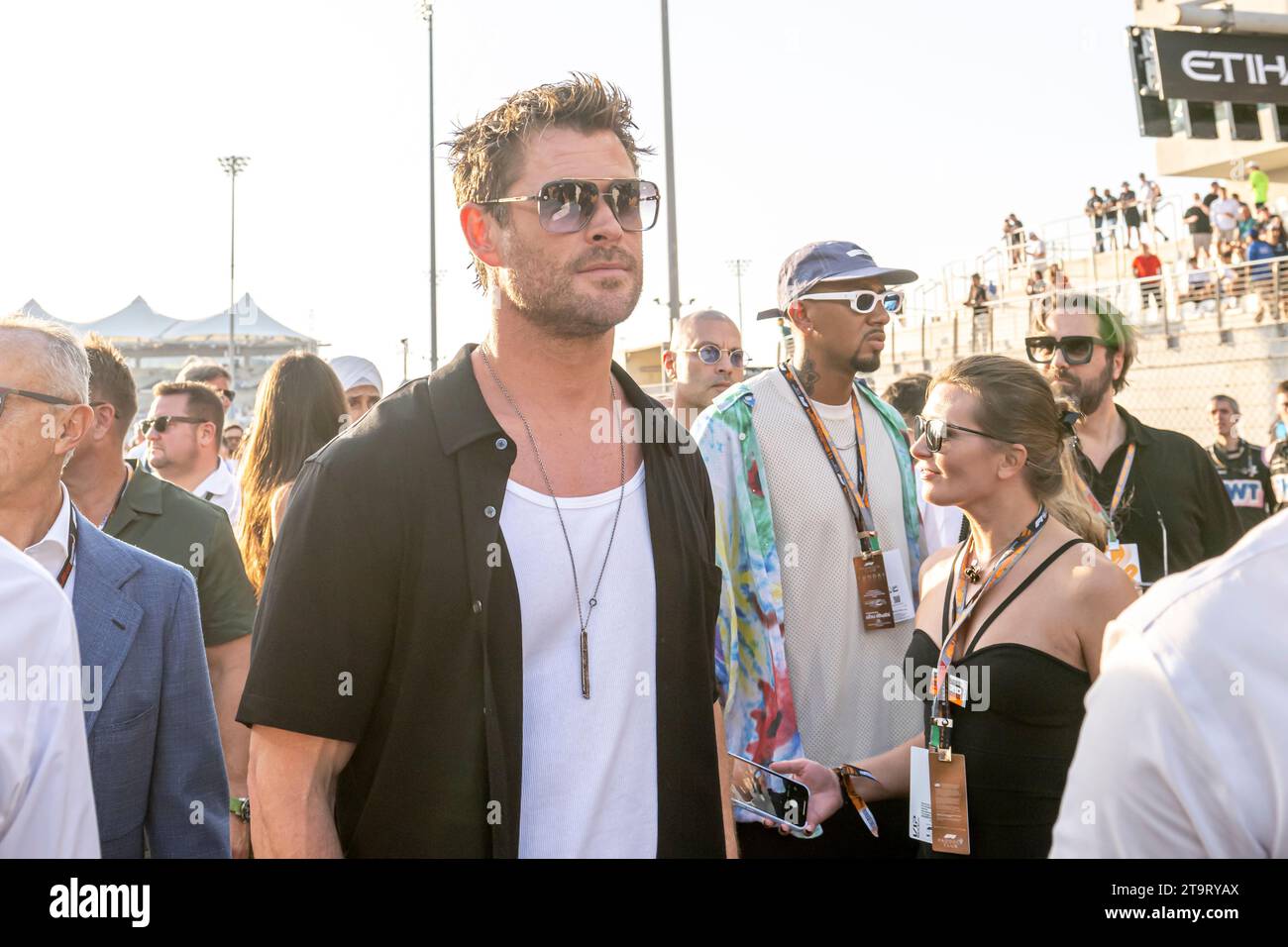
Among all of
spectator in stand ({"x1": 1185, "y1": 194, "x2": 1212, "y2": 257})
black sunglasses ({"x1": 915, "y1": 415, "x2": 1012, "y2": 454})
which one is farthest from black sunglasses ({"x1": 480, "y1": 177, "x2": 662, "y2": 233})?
spectator in stand ({"x1": 1185, "y1": 194, "x2": 1212, "y2": 257})

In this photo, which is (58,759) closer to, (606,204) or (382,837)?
(382,837)

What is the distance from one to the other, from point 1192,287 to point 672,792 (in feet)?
67.9

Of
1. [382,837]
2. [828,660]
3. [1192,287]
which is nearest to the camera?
[382,837]

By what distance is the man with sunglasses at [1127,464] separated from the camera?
4414mm

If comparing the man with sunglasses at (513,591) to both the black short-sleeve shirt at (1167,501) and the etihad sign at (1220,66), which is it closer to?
the black short-sleeve shirt at (1167,501)

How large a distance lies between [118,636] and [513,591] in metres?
1.07

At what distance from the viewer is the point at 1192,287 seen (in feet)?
66.6

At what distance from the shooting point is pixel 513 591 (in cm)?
219

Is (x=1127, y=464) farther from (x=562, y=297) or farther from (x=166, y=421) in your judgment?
(x=166, y=421)

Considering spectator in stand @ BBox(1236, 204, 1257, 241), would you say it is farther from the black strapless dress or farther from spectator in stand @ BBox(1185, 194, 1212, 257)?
the black strapless dress

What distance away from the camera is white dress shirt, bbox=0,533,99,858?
1.45 metres

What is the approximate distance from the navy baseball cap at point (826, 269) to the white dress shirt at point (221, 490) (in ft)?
10.8
